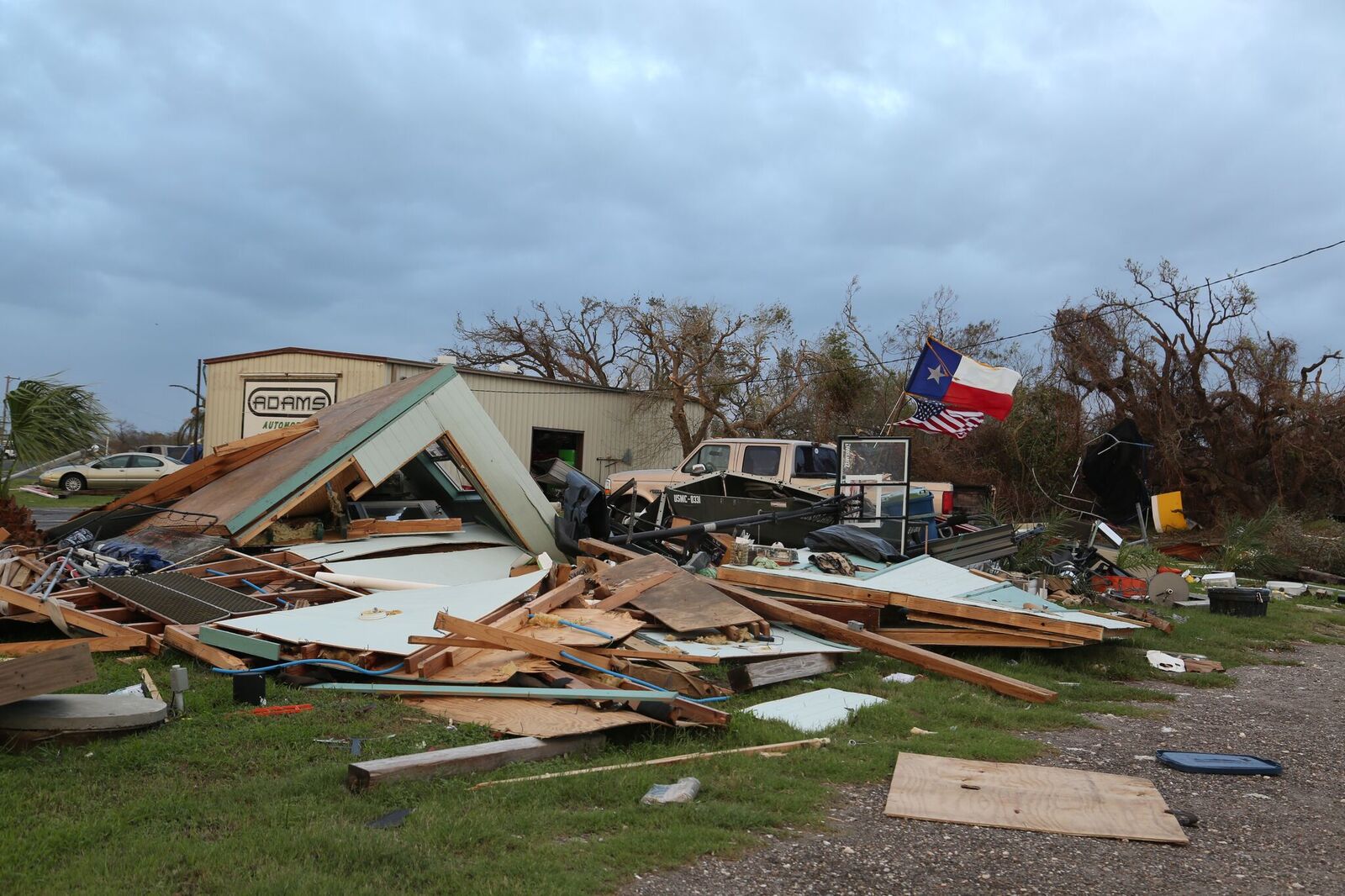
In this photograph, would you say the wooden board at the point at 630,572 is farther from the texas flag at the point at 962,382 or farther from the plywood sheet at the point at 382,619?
the texas flag at the point at 962,382

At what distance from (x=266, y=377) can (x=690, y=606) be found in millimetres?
18352

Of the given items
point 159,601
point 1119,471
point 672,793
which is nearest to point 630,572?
point 159,601

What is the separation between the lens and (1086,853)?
4055 mm

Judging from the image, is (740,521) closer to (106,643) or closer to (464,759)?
(106,643)

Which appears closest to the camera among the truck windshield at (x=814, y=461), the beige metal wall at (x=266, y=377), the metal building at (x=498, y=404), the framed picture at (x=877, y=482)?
the framed picture at (x=877, y=482)

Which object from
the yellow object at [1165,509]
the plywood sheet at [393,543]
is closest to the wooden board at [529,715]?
the plywood sheet at [393,543]

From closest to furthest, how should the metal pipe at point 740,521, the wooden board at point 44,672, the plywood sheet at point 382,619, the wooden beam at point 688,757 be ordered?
1. the wooden board at point 44,672
2. the wooden beam at point 688,757
3. the plywood sheet at point 382,619
4. the metal pipe at point 740,521

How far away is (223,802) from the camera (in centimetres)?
400

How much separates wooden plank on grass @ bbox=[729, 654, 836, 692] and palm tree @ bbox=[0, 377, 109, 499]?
6617mm

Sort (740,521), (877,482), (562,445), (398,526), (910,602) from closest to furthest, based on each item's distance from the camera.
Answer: (910,602)
(398,526)
(740,521)
(877,482)
(562,445)

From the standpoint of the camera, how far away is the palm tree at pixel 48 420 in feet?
28.1

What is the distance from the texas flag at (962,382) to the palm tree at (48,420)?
10.5m

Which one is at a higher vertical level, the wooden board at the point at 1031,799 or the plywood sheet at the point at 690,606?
the plywood sheet at the point at 690,606

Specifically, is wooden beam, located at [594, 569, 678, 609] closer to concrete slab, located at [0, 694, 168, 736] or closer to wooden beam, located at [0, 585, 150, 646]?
wooden beam, located at [0, 585, 150, 646]
